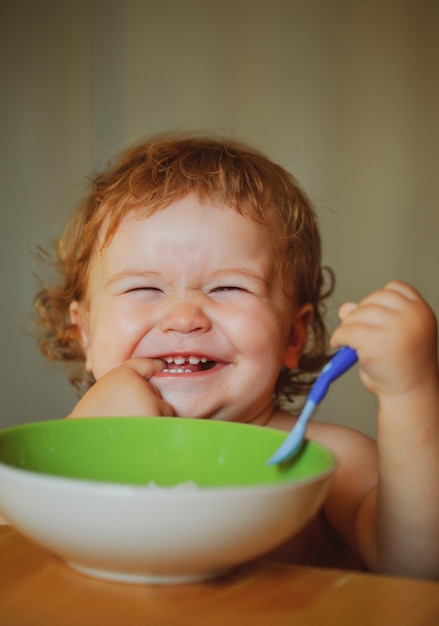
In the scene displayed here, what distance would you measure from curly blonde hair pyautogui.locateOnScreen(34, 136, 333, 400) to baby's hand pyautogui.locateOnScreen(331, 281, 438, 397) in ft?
1.54

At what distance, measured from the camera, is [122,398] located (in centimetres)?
103

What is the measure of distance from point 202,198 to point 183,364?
0.83ft

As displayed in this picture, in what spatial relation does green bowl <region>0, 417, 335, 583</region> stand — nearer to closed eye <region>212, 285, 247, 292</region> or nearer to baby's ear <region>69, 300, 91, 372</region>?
closed eye <region>212, 285, 247, 292</region>

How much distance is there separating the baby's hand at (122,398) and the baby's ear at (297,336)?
32 centimetres

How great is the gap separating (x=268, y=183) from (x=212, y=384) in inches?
15.2

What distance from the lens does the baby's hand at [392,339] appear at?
76 centimetres

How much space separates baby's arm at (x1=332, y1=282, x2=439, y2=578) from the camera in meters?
0.77

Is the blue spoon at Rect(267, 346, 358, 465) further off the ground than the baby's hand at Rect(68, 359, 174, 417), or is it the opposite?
the blue spoon at Rect(267, 346, 358, 465)

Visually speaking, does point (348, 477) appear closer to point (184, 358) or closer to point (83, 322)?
point (184, 358)

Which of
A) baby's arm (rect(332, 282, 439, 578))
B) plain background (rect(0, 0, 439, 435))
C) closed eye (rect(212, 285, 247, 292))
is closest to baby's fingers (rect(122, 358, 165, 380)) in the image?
closed eye (rect(212, 285, 247, 292))

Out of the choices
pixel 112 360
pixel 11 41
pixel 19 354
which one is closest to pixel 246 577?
pixel 112 360

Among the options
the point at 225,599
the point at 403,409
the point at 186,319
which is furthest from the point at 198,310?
the point at 225,599

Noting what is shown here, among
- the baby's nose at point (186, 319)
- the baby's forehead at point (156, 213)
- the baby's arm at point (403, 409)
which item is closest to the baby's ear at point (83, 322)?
the baby's forehead at point (156, 213)

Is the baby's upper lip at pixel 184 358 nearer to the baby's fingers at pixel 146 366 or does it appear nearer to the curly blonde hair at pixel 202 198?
the baby's fingers at pixel 146 366
